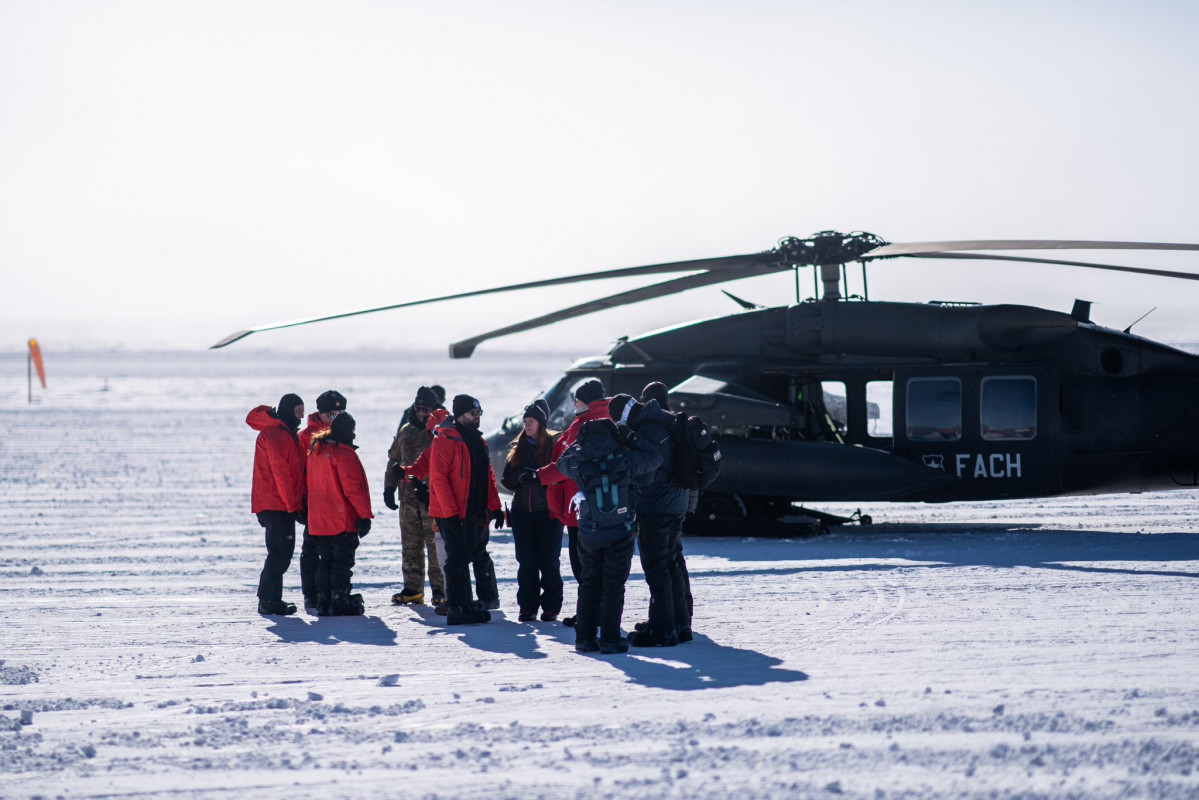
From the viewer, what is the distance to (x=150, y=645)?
7.99 meters

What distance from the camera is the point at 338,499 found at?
28.8 ft

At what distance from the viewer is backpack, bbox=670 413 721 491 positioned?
7609mm

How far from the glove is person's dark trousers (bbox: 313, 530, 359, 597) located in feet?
1.83

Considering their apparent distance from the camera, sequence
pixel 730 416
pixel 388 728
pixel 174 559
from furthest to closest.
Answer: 1. pixel 730 416
2. pixel 174 559
3. pixel 388 728

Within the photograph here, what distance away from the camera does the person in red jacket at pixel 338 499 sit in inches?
346

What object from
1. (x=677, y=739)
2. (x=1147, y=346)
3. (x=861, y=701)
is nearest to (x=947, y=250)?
(x=1147, y=346)

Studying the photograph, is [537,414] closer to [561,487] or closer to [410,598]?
[561,487]

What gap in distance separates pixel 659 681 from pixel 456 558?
2.24 m

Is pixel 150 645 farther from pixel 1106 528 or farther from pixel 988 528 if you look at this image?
pixel 1106 528

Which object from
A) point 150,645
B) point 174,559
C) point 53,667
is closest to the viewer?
point 53,667

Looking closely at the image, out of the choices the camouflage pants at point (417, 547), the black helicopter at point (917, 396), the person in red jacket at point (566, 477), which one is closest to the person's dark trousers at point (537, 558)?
the person in red jacket at point (566, 477)

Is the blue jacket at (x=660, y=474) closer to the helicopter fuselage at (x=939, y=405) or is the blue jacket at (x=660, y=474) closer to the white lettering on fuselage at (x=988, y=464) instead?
the helicopter fuselage at (x=939, y=405)

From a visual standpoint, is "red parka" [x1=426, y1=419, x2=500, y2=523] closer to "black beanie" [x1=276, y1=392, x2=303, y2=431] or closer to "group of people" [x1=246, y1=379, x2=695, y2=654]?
"group of people" [x1=246, y1=379, x2=695, y2=654]

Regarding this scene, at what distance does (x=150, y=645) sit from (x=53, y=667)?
0.70m
